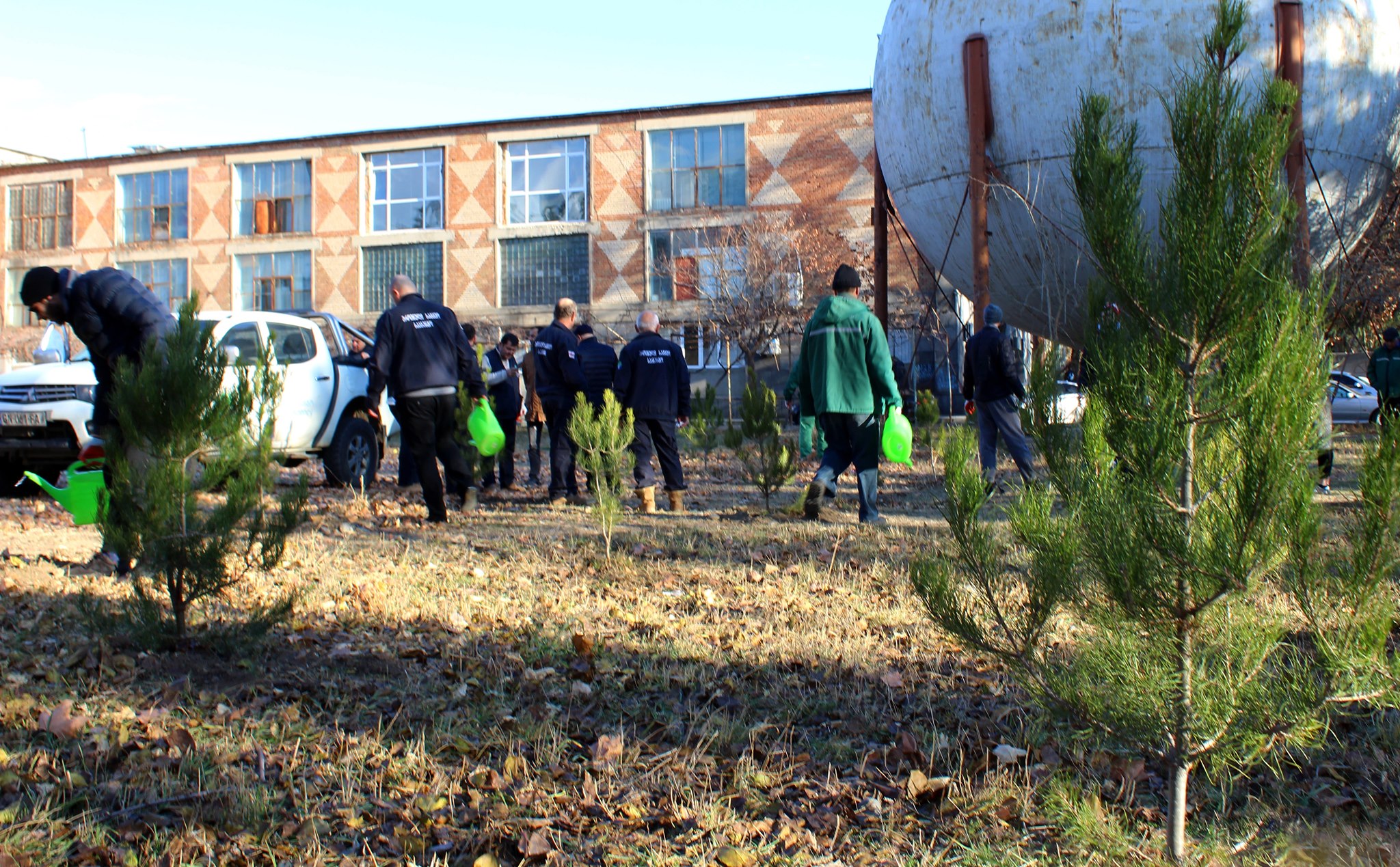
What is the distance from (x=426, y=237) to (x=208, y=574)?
32758 mm

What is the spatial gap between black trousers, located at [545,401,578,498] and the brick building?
2283 cm

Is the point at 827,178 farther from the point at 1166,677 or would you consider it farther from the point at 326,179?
the point at 1166,677

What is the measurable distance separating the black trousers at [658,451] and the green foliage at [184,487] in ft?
15.3

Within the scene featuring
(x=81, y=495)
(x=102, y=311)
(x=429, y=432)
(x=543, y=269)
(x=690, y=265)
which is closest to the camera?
(x=102, y=311)

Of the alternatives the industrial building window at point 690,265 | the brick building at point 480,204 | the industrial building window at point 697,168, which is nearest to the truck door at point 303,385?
the industrial building window at point 690,265

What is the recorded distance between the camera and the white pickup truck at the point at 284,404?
30.8ft

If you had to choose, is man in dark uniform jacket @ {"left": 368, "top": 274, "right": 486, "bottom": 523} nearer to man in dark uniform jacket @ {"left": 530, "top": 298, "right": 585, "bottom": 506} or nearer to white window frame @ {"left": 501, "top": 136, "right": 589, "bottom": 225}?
man in dark uniform jacket @ {"left": 530, "top": 298, "right": 585, "bottom": 506}

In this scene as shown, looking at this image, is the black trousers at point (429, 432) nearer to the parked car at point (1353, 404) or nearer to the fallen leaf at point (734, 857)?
the fallen leaf at point (734, 857)

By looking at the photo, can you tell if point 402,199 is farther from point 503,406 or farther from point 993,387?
point 993,387

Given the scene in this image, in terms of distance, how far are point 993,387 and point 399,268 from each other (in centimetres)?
2958

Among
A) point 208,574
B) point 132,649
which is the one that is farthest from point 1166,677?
point 132,649

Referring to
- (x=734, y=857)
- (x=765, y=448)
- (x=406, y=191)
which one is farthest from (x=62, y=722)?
(x=406, y=191)

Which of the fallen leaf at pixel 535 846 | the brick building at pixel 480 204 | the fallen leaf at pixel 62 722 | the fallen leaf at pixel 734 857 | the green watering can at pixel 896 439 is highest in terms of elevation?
the brick building at pixel 480 204

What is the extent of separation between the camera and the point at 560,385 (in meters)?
9.35
